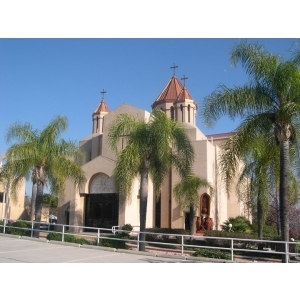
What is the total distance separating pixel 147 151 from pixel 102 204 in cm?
1314

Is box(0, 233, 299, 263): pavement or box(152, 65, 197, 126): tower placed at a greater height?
box(152, 65, 197, 126): tower

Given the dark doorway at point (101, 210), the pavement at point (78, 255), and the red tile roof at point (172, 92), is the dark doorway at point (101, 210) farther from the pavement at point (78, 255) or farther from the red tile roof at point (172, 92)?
the red tile roof at point (172, 92)

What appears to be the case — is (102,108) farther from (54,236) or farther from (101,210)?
(54,236)

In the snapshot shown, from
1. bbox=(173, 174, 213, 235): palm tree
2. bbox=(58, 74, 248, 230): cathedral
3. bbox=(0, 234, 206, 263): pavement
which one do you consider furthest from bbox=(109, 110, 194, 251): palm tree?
bbox=(58, 74, 248, 230): cathedral

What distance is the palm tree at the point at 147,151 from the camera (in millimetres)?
15070

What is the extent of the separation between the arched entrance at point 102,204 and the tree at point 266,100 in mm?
16838

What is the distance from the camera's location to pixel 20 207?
43.8 meters

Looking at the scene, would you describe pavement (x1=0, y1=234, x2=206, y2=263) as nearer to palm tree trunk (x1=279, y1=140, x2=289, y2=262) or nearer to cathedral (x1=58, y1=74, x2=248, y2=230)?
palm tree trunk (x1=279, y1=140, x2=289, y2=262)

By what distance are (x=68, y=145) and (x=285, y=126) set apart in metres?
12.4

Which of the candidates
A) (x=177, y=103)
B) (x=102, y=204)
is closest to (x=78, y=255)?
(x=102, y=204)

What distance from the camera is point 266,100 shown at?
11656mm

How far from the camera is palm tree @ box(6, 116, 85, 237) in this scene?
18938 mm

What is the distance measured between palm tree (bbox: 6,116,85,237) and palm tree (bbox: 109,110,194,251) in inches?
189

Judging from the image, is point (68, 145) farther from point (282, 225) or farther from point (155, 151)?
point (282, 225)
